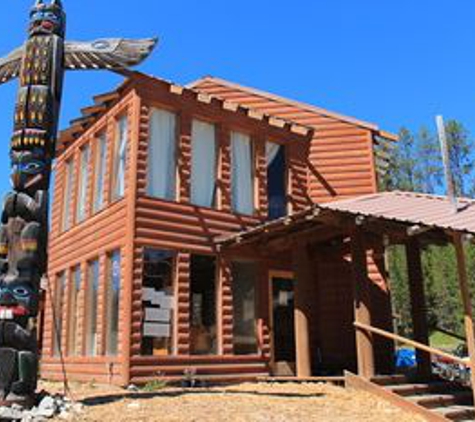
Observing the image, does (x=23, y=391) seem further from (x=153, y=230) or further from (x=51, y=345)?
(x=51, y=345)

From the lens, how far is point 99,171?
1382cm

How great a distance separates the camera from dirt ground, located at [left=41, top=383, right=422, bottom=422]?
7.45 metres

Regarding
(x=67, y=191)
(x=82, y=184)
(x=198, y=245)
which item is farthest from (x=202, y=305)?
(x=67, y=191)

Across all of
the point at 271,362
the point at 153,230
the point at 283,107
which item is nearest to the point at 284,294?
the point at 271,362

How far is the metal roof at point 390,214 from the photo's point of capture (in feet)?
28.9

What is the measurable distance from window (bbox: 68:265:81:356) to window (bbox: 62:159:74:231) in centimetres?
163

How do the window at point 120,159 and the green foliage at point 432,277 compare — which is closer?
the window at point 120,159

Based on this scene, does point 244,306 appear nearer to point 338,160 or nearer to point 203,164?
point 203,164

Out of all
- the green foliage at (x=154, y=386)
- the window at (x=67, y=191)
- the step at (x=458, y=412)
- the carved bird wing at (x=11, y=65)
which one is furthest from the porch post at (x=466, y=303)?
the window at (x=67, y=191)

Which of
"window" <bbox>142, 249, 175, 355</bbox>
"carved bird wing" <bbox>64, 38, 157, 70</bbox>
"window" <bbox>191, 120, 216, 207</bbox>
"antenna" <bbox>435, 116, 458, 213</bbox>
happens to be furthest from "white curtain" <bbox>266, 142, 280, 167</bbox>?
"carved bird wing" <bbox>64, 38, 157, 70</bbox>

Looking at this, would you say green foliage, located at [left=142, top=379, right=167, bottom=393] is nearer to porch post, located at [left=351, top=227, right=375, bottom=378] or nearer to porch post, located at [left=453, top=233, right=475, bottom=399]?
porch post, located at [left=351, top=227, right=375, bottom=378]

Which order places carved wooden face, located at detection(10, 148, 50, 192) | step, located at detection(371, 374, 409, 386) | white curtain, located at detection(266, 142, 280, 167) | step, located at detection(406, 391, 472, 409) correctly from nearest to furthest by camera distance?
carved wooden face, located at detection(10, 148, 50, 192) < step, located at detection(406, 391, 472, 409) < step, located at detection(371, 374, 409, 386) < white curtain, located at detection(266, 142, 280, 167)

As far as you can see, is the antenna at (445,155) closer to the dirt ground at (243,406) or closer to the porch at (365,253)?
the porch at (365,253)

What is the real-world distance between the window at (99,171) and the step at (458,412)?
27.0ft
